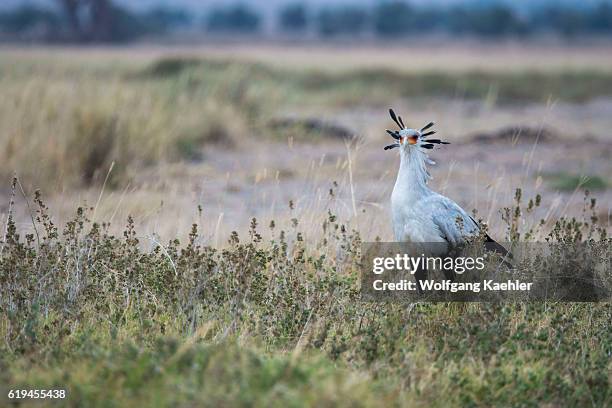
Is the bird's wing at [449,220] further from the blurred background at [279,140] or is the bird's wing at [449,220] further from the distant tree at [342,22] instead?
the distant tree at [342,22]

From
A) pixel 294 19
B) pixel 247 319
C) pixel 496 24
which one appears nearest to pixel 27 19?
pixel 294 19

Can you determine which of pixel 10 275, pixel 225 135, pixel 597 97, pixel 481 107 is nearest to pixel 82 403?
pixel 10 275

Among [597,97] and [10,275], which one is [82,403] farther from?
[597,97]

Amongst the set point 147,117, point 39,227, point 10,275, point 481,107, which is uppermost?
point 481,107

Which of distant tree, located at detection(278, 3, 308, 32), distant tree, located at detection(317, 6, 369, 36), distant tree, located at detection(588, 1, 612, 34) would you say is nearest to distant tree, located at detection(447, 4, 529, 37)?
distant tree, located at detection(588, 1, 612, 34)

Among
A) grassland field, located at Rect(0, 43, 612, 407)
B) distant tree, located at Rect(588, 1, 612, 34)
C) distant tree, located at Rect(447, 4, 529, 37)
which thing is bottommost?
grassland field, located at Rect(0, 43, 612, 407)

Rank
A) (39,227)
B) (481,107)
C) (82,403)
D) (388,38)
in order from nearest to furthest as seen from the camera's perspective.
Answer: (82,403) < (39,227) < (481,107) < (388,38)

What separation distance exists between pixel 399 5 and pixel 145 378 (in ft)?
271

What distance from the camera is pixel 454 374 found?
186 inches

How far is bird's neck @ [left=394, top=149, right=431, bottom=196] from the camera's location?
550cm

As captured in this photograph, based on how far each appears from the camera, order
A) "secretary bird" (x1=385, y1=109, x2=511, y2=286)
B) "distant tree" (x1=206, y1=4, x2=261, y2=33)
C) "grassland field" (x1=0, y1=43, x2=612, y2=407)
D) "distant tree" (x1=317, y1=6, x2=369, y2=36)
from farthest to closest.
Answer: "distant tree" (x1=206, y1=4, x2=261, y2=33) → "distant tree" (x1=317, y1=6, x2=369, y2=36) → "secretary bird" (x1=385, y1=109, x2=511, y2=286) → "grassland field" (x1=0, y1=43, x2=612, y2=407)

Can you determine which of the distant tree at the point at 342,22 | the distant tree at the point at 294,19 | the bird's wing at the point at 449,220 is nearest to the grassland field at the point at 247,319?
the bird's wing at the point at 449,220

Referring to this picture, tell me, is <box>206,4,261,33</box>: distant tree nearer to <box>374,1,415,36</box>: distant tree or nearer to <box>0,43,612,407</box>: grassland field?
<box>374,1,415,36</box>: distant tree

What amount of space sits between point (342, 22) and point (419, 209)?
251 ft
